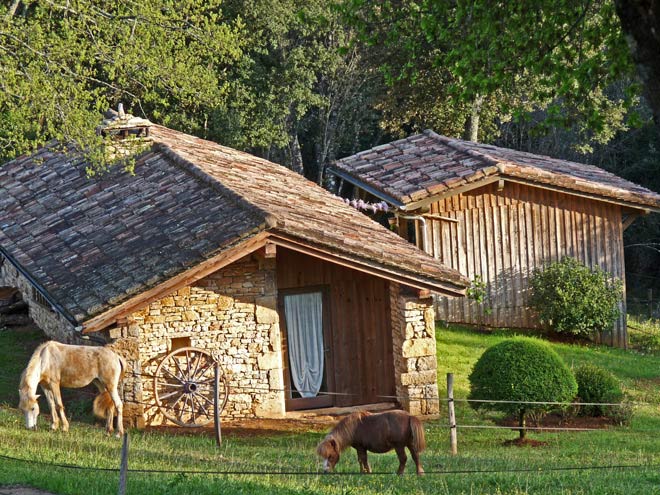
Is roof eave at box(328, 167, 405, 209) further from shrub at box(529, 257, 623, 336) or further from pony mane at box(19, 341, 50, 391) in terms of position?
pony mane at box(19, 341, 50, 391)

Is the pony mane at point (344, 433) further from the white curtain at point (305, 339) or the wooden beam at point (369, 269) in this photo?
the white curtain at point (305, 339)

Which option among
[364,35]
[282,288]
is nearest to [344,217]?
[282,288]

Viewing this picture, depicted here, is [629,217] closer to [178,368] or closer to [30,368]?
[178,368]

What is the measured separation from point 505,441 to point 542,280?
33.3ft

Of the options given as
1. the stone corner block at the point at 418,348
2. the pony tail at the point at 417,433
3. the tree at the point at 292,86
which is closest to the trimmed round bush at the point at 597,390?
the stone corner block at the point at 418,348

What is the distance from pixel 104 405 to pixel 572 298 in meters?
14.2

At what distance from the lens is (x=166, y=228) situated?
1906 cm

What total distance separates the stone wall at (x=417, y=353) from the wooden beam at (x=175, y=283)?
3.30 m

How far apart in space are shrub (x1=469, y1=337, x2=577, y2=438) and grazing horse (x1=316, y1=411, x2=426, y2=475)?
4.72m

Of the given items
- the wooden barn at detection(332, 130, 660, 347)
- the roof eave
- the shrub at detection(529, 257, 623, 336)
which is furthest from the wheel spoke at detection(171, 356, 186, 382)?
the shrub at detection(529, 257, 623, 336)

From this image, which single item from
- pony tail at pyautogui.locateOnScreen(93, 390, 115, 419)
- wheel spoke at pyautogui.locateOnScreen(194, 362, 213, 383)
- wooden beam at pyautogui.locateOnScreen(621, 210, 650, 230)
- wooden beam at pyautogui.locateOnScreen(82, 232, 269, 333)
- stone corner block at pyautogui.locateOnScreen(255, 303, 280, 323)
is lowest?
pony tail at pyautogui.locateOnScreen(93, 390, 115, 419)

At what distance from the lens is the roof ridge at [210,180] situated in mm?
17328

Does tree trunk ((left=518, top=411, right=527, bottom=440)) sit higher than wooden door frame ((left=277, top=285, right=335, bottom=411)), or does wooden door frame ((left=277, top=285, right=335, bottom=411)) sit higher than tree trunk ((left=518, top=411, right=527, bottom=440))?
wooden door frame ((left=277, top=285, right=335, bottom=411))

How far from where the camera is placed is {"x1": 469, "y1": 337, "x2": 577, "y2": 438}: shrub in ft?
55.7
